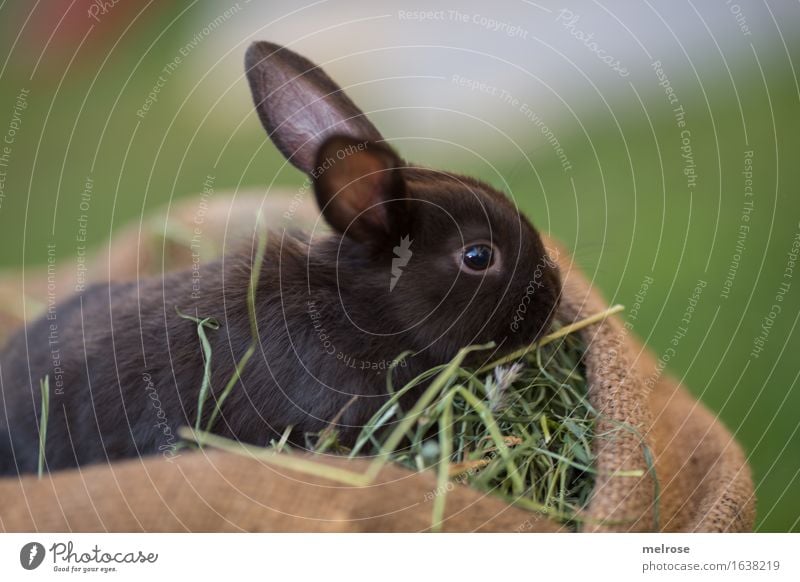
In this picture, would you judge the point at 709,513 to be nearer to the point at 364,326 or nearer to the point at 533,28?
the point at 364,326

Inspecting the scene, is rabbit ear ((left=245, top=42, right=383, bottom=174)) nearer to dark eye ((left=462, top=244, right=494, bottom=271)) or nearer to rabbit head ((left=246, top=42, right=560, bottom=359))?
rabbit head ((left=246, top=42, right=560, bottom=359))

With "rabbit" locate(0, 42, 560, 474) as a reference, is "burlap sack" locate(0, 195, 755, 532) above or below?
below

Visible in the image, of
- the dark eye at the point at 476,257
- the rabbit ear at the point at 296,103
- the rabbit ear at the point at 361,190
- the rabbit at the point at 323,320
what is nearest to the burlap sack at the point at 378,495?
the rabbit at the point at 323,320

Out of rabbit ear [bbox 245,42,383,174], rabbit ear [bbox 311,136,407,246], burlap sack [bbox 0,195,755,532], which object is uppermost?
rabbit ear [bbox 245,42,383,174]

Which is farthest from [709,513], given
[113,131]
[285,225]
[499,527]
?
[113,131]

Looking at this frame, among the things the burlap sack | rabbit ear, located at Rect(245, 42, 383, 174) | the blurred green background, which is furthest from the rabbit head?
the blurred green background

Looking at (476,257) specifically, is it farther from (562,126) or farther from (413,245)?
(562,126)
